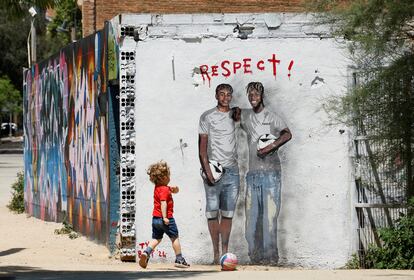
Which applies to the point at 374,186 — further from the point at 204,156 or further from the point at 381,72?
the point at 204,156

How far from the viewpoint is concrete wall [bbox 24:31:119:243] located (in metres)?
17.5

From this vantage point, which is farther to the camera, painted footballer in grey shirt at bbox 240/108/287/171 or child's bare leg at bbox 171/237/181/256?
painted footballer in grey shirt at bbox 240/108/287/171

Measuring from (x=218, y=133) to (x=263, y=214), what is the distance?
130cm

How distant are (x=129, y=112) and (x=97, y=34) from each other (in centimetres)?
233

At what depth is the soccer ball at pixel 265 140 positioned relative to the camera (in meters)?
15.6

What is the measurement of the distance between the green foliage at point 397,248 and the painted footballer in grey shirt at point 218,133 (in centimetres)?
234

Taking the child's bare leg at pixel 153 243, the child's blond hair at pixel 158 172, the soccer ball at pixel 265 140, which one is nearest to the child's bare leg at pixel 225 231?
the soccer ball at pixel 265 140

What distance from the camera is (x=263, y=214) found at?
15.7 metres

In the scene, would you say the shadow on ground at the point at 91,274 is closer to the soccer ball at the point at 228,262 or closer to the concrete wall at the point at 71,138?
the soccer ball at the point at 228,262

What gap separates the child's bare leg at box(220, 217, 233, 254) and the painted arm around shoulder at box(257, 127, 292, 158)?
3.38 feet

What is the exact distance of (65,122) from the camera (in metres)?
20.5

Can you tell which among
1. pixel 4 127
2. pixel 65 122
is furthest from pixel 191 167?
pixel 4 127

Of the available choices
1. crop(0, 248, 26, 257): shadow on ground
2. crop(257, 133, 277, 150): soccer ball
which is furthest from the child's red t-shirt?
crop(0, 248, 26, 257): shadow on ground

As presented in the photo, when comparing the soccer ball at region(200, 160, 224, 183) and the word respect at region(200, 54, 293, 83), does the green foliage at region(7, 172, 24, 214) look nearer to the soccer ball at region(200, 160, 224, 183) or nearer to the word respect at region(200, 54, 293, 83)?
the soccer ball at region(200, 160, 224, 183)
